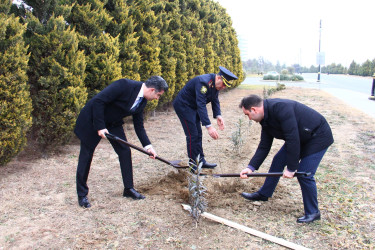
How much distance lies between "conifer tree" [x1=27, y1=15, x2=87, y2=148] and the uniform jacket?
1968mm

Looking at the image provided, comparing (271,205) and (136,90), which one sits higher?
(136,90)

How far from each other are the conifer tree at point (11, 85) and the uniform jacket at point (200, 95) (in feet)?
7.90

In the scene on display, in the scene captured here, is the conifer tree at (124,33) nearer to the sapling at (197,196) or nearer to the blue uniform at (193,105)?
the blue uniform at (193,105)

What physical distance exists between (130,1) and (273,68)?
284 ft

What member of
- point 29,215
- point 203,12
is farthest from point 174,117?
point 29,215

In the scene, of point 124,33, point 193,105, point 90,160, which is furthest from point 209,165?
point 124,33

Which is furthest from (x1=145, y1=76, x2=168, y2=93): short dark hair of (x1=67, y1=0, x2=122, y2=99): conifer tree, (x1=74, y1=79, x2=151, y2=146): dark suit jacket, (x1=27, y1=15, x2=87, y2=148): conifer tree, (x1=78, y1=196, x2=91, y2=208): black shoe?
(x1=67, y1=0, x2=122, y2=99): conifer tree

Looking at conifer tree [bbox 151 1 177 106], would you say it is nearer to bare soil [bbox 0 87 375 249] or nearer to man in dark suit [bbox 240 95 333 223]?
bare soil [bbox 0 87 375 249]

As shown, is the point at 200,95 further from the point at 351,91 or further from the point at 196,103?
the point at 351,91

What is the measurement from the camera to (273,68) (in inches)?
3506

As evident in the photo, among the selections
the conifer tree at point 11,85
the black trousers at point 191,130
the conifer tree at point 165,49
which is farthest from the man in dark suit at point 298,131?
the conifer tree at point 165,49

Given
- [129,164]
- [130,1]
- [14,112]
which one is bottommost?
[129,164]

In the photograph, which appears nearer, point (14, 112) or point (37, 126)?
point (14, 112)

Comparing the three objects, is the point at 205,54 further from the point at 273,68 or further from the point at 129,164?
the point at 273,68
